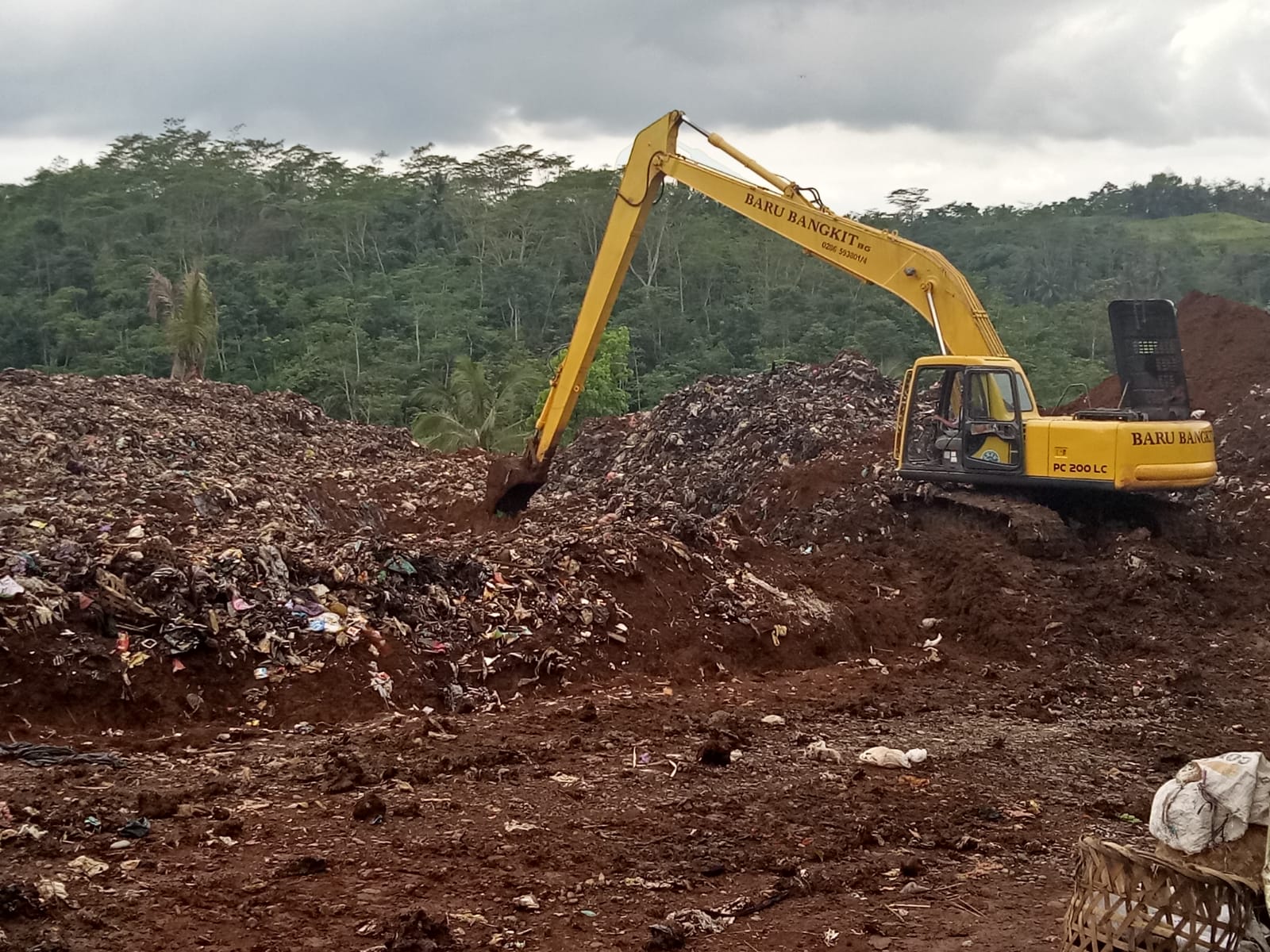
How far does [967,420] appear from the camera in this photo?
1039 cm

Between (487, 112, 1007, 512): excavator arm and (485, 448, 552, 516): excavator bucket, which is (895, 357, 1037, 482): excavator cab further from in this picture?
(485, 448, 552, 516): excavator bucket

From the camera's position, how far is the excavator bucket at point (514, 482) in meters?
11.8

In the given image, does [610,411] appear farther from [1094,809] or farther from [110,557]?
[1094,809]

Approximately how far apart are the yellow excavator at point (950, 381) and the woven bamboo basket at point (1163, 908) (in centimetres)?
767

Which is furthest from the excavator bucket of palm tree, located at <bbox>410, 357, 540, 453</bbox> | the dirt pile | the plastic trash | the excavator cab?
palm tree, located at <bbox>410, 357, 540, 453</bbox>

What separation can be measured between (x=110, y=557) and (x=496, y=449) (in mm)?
15545

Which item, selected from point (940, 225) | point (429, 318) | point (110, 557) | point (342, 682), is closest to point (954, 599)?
point (342, 682)

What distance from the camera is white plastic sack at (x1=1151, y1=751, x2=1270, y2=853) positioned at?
2795mm

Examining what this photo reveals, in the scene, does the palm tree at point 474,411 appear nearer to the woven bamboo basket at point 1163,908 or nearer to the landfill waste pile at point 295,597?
the landfill waste pile at point 295,597

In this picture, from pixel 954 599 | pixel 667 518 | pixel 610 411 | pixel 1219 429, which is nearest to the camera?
pixel 954 599

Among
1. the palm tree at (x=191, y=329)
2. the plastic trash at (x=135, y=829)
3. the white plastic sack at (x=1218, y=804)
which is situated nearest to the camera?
the white plastic sack at (x=1218, y=804)

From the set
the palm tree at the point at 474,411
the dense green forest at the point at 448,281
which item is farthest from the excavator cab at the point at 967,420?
the dense green forest at the point at 448,281

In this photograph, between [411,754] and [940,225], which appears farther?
[940,225]

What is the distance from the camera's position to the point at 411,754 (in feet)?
18.5
